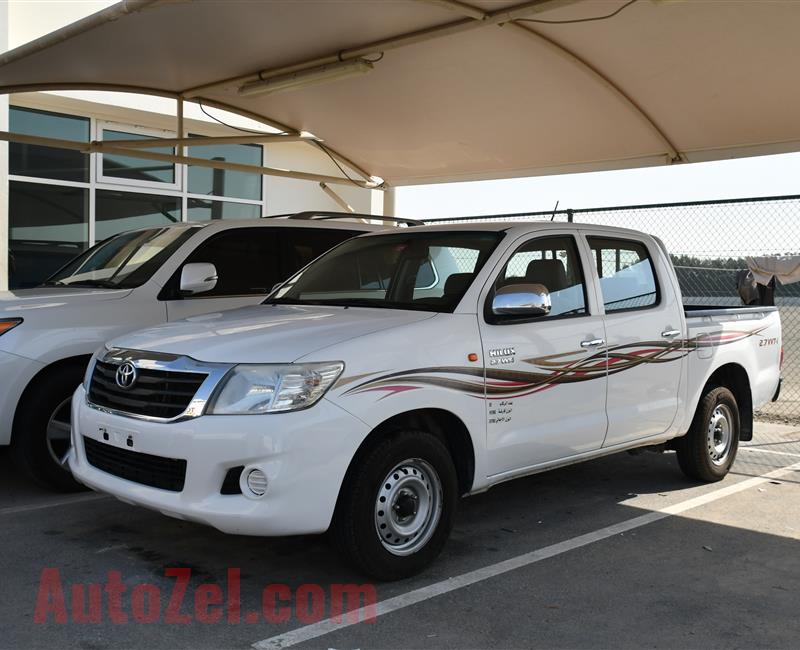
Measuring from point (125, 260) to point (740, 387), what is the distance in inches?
202

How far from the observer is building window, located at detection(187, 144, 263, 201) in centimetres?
1664

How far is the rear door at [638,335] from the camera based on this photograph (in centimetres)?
576

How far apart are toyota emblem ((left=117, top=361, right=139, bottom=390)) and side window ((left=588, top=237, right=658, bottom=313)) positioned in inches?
120

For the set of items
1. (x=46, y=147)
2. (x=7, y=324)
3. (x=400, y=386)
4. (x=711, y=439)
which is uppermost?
(x=46, y=147)

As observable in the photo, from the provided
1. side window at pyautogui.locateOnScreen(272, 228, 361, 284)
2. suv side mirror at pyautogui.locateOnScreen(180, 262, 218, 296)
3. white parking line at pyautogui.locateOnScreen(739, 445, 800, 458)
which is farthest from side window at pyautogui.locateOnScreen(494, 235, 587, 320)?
white parking line at pyautogui.locateOnScreen(739, 445, 800, 458)

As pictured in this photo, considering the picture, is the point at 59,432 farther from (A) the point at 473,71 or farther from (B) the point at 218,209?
(B) the point at 218,209

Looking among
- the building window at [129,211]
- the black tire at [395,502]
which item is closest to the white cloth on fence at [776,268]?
the black tire at [395,502]

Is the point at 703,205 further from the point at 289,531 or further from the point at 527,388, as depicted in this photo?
the point at 289,531

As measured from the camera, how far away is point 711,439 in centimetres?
691

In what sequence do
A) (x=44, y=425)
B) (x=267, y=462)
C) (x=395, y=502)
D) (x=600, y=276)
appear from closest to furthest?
(x=267, y=462)
(x=395, y=502)
(x=600, y=276)
(x=44, y=425)

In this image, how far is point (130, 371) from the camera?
4.58m

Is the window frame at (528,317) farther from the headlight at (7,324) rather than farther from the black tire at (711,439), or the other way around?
the headlight at (7,324)

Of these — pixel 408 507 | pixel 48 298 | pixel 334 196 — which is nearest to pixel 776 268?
pixel 334 196

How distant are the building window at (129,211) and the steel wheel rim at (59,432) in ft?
29.6
